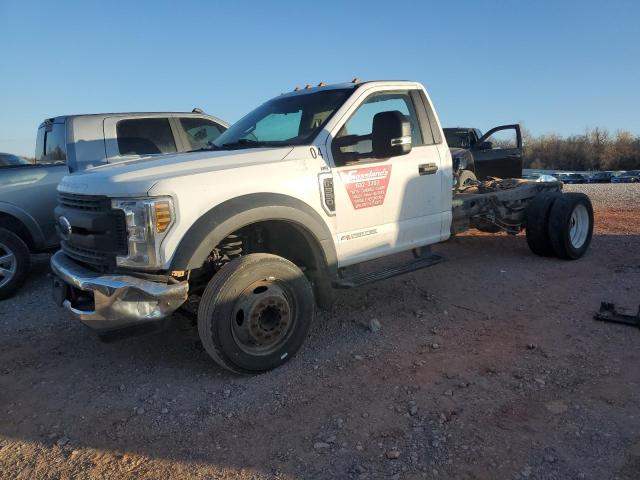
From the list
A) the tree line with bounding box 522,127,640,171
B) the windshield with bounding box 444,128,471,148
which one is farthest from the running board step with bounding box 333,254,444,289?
the tree line with bounding box 522,127,640,171

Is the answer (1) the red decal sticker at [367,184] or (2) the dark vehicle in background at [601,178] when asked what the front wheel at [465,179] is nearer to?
(1) the red decal sticker at [367,184]

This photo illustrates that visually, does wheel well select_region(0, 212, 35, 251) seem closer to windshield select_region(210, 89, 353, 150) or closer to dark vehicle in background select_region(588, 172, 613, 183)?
windshield select_region(210, 89, 353, 150)

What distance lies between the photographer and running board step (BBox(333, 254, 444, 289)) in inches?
163

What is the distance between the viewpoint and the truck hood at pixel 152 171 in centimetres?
321

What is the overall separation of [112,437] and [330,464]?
4.43ft

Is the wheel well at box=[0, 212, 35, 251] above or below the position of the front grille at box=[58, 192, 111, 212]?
below

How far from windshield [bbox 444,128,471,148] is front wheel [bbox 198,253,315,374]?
25.5ft

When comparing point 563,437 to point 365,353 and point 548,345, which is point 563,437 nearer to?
point 548,345

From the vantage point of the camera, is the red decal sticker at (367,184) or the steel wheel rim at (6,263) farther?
the steel wheel rim at (6,263)

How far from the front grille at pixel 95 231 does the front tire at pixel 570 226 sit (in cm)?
542

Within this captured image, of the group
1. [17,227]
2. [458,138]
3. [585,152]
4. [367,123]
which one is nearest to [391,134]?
[367,123]

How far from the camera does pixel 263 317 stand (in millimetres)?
3676

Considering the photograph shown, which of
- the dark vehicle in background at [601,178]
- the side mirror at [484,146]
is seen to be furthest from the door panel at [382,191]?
the dark vehicle in background at [601,178]

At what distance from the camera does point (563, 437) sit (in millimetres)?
2709
